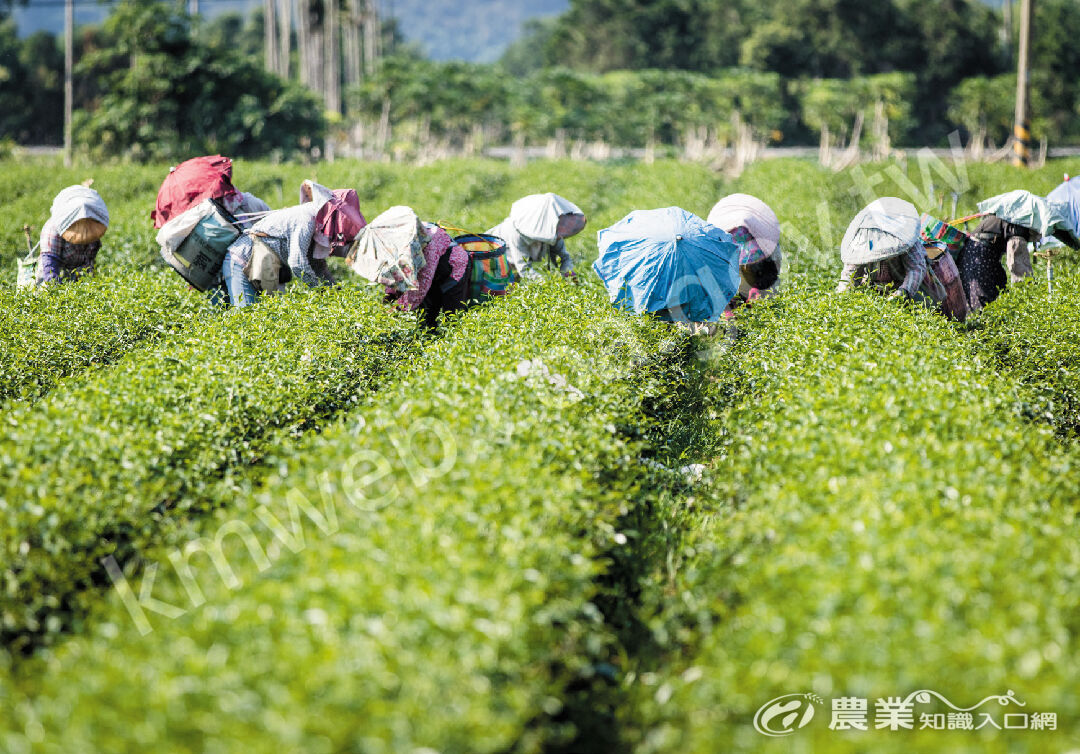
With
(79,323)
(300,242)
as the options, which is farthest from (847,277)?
(79,323)

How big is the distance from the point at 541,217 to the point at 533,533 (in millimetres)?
4483

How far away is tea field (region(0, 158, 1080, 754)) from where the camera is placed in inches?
106

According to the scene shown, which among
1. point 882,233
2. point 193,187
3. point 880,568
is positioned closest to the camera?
point 880,568

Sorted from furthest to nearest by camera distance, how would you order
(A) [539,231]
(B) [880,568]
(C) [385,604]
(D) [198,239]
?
(A) [539,231]
(D) [198,239]
(B) [880,568]
(C) [385,604]

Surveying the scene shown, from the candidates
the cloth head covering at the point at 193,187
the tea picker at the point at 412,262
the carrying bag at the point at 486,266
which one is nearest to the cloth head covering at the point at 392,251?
the tea picker at the point at 412,262

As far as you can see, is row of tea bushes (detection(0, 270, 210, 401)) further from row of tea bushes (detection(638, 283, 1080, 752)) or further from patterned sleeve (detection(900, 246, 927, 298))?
patterned sleeve (detection(900, 246, 927, 298))

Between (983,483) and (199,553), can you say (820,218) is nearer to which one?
(983,483)

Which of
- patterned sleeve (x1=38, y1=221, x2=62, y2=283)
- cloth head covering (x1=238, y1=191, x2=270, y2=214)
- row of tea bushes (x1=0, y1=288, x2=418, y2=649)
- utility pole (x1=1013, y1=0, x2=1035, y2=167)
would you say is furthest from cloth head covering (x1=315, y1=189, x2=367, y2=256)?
utility pole (x1=1013, y1=0, x2=1035, y2=167)

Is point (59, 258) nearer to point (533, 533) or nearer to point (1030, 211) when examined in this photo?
point (533, 533)

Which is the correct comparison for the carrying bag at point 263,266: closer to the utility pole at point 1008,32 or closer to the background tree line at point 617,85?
the background tree line at point 617,85

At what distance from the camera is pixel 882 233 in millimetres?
6527

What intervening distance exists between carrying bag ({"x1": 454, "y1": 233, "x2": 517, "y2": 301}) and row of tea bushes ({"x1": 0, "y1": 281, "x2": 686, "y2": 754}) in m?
2.47

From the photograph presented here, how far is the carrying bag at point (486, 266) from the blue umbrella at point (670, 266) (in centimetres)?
90

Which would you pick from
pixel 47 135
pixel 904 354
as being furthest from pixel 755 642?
pixel 47 135
